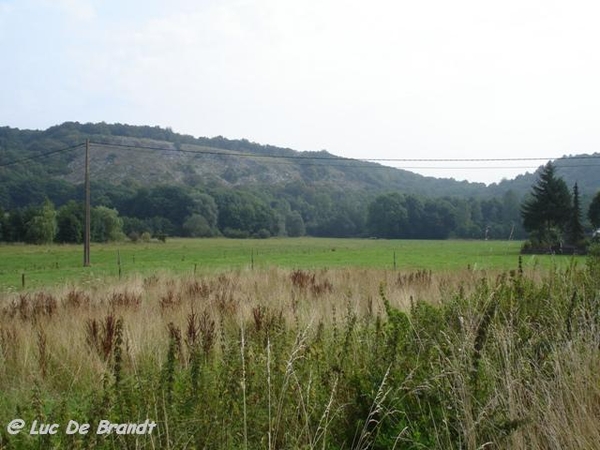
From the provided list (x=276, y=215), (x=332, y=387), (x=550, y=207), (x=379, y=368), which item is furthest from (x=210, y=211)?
(x=332, y=387)

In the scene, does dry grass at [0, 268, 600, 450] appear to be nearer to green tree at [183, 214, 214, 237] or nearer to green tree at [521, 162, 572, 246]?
green tree at [521, 162, 572, 246]

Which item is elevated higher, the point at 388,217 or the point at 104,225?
the point at 388,217

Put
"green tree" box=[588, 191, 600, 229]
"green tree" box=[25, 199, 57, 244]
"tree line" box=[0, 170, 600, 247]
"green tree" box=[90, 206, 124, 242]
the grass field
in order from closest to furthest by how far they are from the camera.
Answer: the grass field
"green tree" box=[588, 191, 600, 229]
"green tree" box=[25, 199, 57, 244]
"tree line" box=[0, 170, 600, 247]
"green tree" box=[90, 206, 124, 242]

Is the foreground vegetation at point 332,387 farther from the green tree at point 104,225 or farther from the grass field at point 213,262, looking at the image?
the green tree at point 104,225

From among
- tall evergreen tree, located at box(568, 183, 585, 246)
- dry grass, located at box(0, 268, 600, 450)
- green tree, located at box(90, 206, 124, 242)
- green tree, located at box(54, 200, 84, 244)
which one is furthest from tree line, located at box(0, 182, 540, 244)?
dry grass, located at box(0, 268, 600, 450)

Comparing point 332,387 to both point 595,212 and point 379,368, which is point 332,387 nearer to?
point 379,368

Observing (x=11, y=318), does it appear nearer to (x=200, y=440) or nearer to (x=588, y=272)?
(x=200, y=440)

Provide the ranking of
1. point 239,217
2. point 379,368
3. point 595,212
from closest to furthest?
point 379,368 → point 595,212 → point 239,217

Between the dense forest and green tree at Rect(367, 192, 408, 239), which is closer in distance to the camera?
the dense forest

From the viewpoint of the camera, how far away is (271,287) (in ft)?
38.9

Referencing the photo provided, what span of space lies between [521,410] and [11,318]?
286 inches

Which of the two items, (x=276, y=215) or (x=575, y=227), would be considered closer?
(x=575, y=227)

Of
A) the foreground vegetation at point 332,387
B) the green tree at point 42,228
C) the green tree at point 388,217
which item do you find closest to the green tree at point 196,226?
the green tree at point 42,228

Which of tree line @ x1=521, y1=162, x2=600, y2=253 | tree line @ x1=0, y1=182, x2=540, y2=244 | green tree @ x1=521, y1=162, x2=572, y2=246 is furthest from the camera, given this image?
tree line @ x1=0, y1=182, x2=540, y2=244
